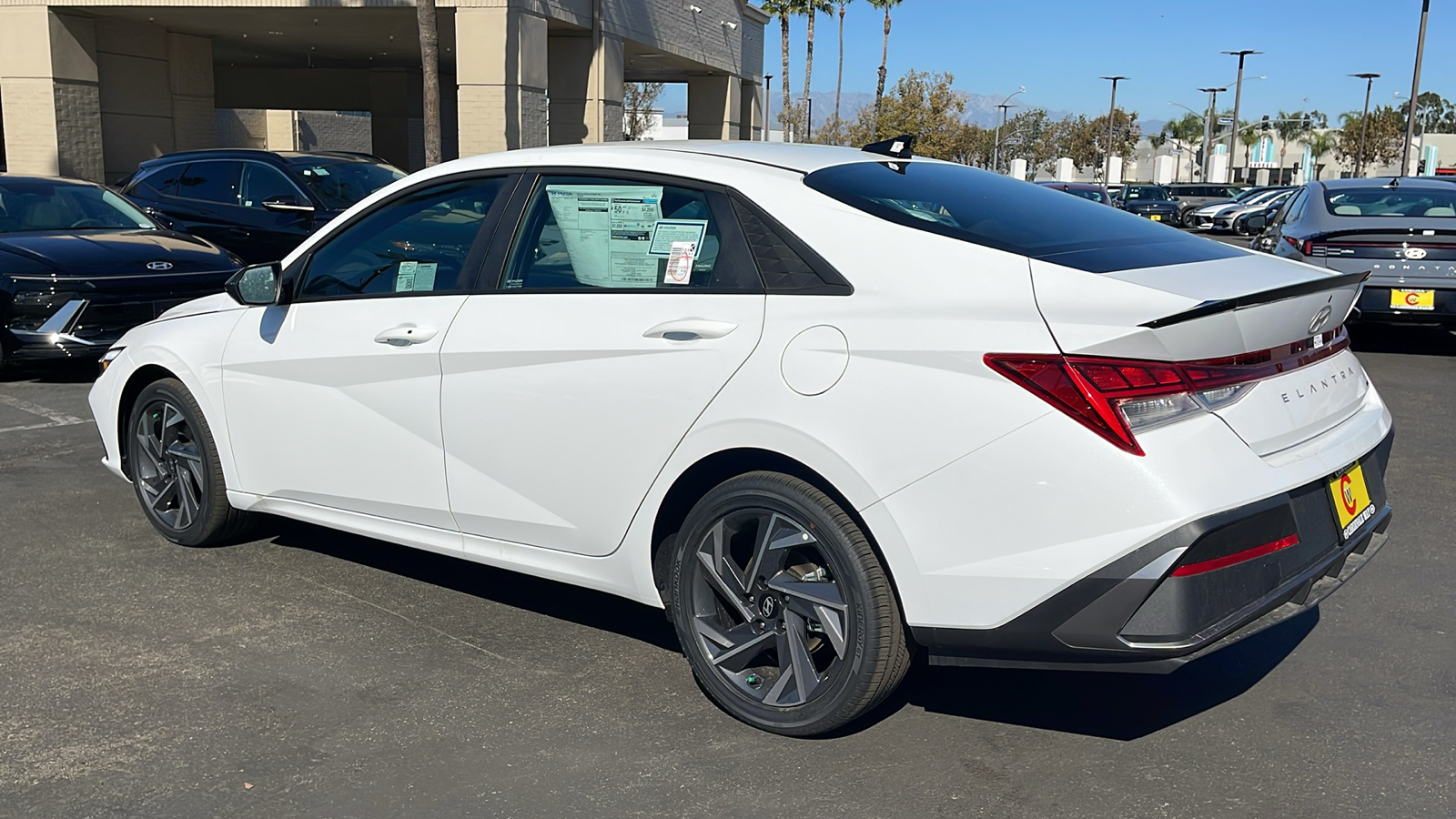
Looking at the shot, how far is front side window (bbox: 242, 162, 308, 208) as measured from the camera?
13766 millimetres

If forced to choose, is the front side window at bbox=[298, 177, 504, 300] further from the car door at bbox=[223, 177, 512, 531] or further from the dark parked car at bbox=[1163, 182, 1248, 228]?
the dark parked car at bbox=[1163, 182, 1248, 228]

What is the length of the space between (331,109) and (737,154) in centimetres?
4471

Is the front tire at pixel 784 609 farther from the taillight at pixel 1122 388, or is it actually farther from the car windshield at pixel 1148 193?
the car windshield at pixel 1148 193

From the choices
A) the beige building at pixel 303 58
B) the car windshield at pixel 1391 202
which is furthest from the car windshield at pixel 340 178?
the beige building at pixel 303 58

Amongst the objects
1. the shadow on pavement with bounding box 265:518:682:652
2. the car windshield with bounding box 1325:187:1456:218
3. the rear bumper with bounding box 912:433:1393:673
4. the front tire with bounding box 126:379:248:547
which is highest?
the car windshield with bounding box 1325:187:1456:218

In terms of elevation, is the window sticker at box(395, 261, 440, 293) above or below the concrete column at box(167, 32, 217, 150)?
below

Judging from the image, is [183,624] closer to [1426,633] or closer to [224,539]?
[224,539]

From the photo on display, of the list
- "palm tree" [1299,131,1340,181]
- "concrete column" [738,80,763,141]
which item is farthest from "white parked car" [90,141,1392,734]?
"palm tree" [1299,131,1340,181]

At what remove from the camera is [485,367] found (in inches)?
158

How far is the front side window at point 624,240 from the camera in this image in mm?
3695

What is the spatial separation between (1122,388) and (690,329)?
120cm

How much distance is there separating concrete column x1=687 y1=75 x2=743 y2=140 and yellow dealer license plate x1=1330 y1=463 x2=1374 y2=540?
128 ft

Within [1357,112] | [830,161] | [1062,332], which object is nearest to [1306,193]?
[830,161]

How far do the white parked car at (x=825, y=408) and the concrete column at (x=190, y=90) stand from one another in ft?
93.8
